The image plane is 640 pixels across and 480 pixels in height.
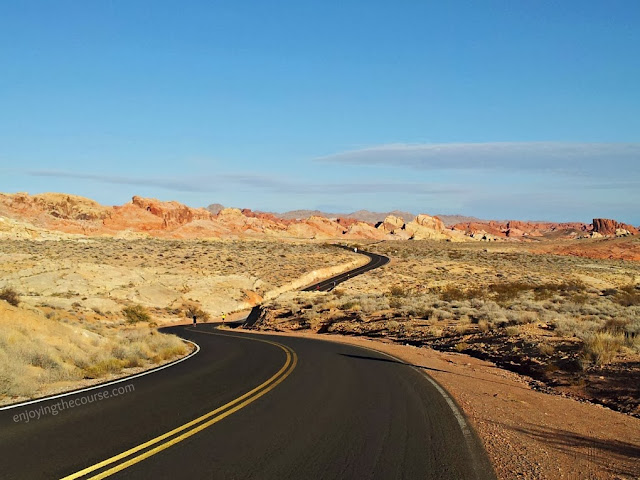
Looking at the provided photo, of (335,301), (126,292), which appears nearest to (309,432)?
(335,301)

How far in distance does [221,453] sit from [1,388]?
258 inches

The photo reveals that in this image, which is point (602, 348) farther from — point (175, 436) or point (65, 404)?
point (65, 404)

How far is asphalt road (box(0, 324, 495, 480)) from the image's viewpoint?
596cm

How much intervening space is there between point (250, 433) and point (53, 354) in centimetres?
926

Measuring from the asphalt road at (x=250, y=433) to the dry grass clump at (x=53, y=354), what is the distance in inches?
70.8

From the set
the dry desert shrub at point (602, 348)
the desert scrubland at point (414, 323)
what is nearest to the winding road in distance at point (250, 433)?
the desert scrubland at point (414, 323)

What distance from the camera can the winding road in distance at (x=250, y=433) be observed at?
19.6ft

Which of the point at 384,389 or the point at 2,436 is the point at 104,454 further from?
the point at 384,389

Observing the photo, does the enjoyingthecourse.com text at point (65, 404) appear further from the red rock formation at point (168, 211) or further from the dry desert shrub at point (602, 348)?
the red rock formation at point (168, 211)

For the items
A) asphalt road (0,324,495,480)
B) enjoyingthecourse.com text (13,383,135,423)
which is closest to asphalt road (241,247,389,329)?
enjoyingthecourse.com text (13,383,135,423)

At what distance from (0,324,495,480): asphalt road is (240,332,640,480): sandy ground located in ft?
1.54

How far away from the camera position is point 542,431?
840 cm

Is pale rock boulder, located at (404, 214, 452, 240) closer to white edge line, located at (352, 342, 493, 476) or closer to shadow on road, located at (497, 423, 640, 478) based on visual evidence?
white edge line, located at (352, 342, 493, 476)

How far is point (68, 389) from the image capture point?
11.2 m
